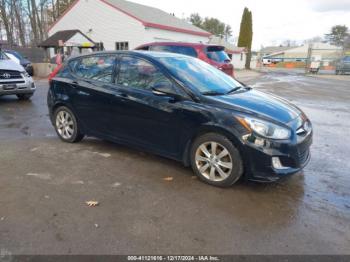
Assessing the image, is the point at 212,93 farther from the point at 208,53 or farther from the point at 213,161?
the point at 208,53

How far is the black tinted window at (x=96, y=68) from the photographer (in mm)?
4941

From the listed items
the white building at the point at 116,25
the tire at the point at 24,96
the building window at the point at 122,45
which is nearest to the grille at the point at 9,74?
the tire at the point at 24,96

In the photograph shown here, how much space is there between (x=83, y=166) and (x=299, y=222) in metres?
3.01

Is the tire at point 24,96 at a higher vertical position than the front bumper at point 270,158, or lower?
lower

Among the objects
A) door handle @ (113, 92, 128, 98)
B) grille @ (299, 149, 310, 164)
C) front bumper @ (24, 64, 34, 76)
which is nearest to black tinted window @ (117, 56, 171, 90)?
door handle @ (113, 92, 128, 98)

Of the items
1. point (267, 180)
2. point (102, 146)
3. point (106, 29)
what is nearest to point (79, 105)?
point (102, 146)

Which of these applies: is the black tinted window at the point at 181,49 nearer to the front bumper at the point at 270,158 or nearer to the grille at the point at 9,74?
the grille at the point at 9,74

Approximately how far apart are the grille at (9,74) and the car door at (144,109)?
6.20 metres

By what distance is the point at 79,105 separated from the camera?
5.23 m

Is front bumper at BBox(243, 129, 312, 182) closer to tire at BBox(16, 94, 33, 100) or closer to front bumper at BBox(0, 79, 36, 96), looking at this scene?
front bumper at BBox(0, 79, 36, 96)

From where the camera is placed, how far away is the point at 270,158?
359 centimetres

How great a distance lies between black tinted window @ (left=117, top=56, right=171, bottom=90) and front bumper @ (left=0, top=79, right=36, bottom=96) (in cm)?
624

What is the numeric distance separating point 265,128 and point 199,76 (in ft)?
4.61

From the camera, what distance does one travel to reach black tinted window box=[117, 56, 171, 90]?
436 cm
